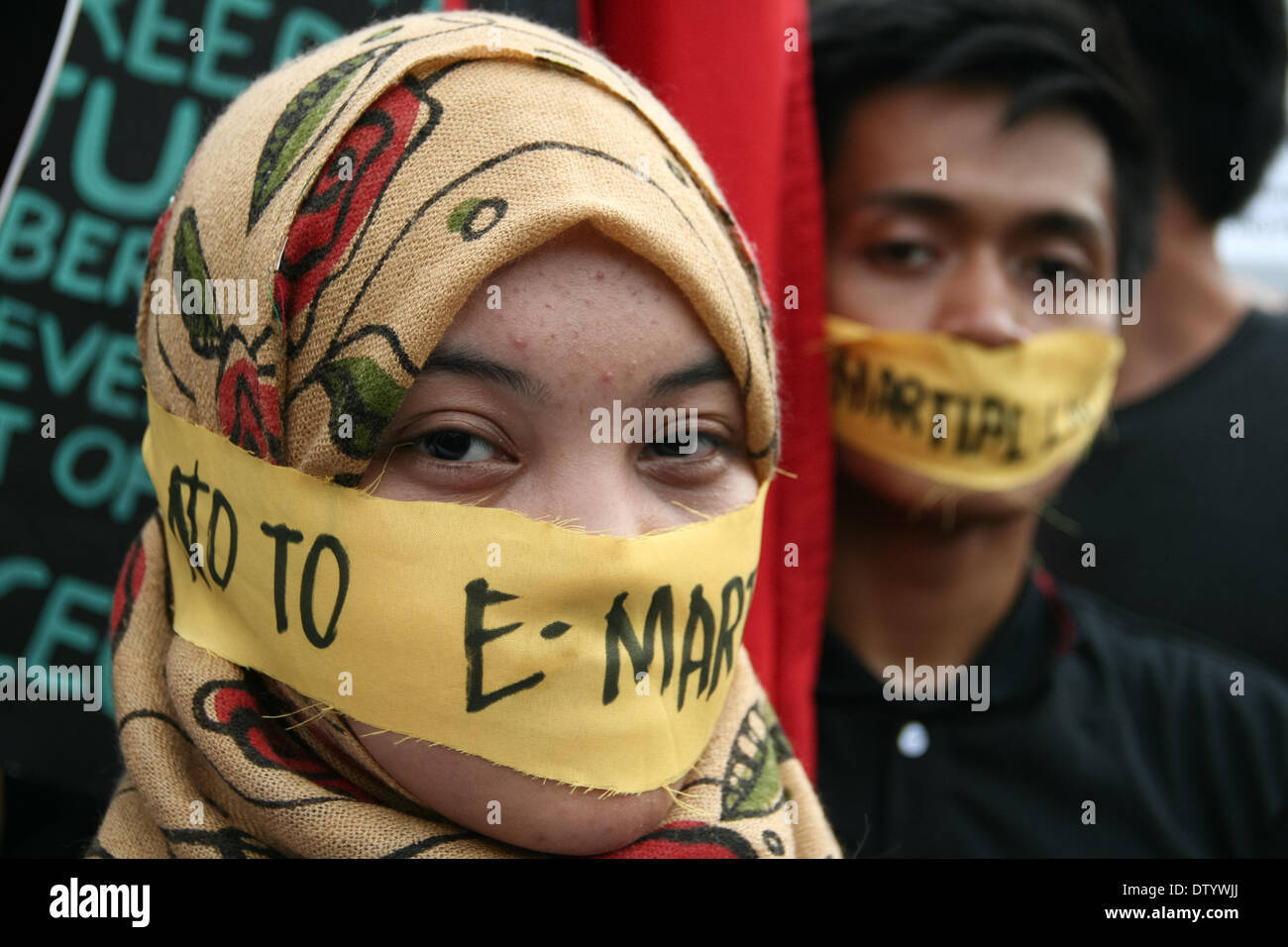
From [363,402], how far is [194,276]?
14.1 inches

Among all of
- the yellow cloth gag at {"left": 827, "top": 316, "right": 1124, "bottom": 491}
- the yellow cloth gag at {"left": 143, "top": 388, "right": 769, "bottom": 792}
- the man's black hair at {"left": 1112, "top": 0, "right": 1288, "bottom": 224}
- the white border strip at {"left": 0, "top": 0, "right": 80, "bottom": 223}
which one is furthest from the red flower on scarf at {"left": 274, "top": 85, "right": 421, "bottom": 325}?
the man's black hair at {"left": 1112, "top": 0, "right": 1288, "bottom": 224}

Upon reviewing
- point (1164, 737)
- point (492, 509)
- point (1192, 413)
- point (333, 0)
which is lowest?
point (1164, 737)

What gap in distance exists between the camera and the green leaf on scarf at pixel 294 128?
4.29ft

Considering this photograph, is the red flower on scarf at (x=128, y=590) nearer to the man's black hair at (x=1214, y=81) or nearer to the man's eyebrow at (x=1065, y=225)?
the man's eyebrow at (x=1065, y=225)

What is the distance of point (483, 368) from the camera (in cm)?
124

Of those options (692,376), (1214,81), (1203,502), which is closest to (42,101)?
(692,376)

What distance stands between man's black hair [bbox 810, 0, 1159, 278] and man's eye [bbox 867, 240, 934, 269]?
28 centimetres

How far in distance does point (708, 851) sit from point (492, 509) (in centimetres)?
50

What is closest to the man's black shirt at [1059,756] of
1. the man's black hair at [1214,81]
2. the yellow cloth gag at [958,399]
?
the yellow cloth gag at [958,399]

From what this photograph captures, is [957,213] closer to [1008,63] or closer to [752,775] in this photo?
[1008,63]

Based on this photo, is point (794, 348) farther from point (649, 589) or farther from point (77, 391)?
point (77, 391)

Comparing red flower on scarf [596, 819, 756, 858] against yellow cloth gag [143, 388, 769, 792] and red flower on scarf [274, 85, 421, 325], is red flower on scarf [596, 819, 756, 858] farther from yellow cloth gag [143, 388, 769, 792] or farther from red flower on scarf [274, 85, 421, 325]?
red flower on scarf [274, 85, 421, 325]

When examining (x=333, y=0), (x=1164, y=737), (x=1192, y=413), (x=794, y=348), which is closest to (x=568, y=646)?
(x=794, y=348)

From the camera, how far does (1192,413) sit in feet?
12.8
